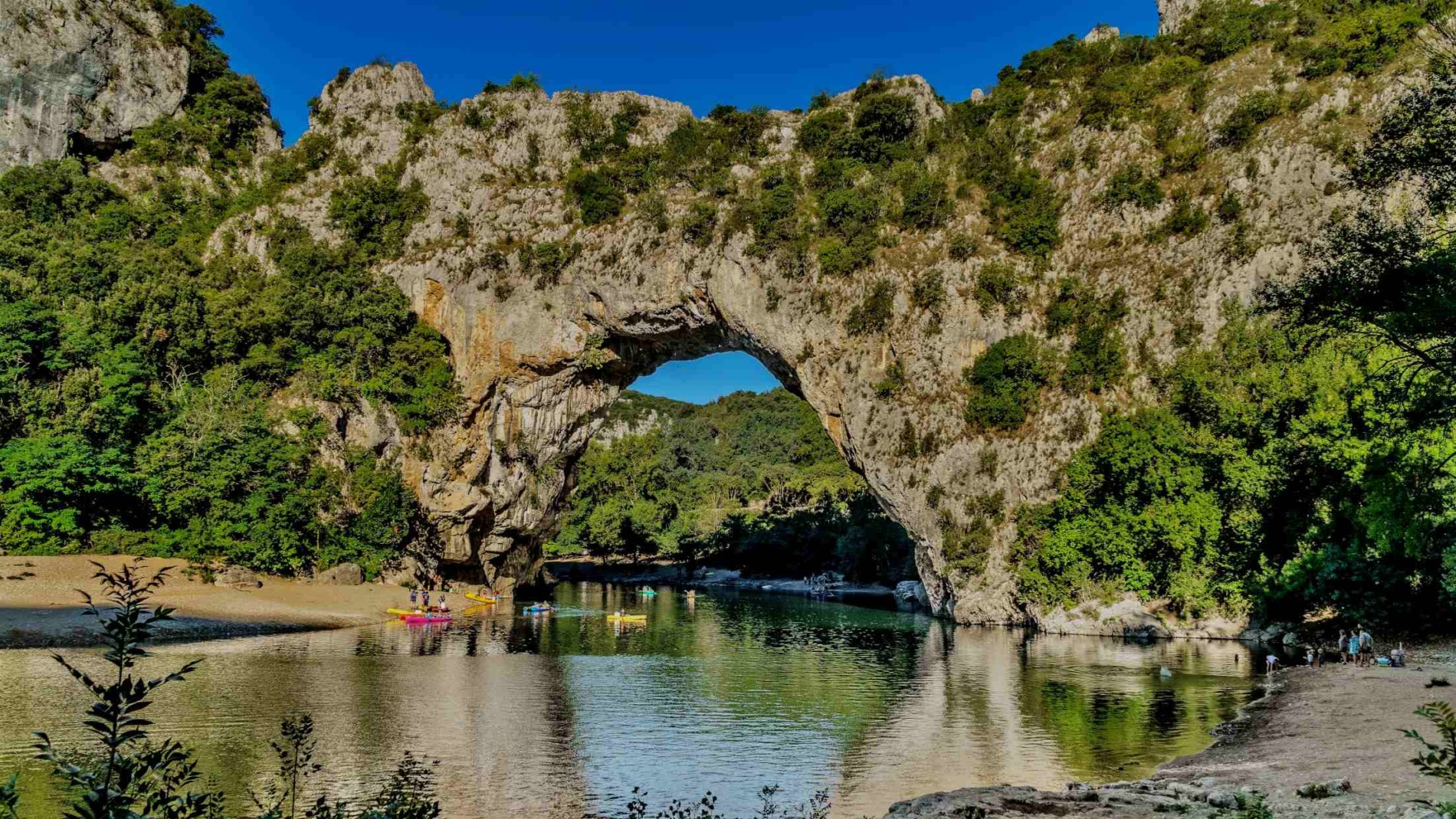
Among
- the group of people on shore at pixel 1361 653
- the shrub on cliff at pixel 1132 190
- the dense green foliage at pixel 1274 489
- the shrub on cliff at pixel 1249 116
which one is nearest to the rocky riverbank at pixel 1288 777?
the group of people on shore at pixel 1361 653

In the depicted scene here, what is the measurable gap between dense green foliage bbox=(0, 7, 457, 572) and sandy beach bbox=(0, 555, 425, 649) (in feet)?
6.70

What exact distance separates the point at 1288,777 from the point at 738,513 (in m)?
82.7

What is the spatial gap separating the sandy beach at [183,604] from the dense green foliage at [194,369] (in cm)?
204

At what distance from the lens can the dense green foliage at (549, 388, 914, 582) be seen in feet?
277

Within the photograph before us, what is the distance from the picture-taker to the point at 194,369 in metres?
56.2

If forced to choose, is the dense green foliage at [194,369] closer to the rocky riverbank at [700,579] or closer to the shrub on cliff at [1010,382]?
the shrub on cliff at [1010,382]

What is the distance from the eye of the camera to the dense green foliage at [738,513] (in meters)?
84.5

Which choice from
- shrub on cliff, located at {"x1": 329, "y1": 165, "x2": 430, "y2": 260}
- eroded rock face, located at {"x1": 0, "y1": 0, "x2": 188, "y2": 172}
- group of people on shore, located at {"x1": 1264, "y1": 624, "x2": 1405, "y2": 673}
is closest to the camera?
group of people on shore, located at {"x1": 1264, "y1": 624, "x2": 1405, "y2": 673}

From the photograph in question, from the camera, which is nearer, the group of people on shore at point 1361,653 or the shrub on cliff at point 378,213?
the group of people on shore at point 1361,653

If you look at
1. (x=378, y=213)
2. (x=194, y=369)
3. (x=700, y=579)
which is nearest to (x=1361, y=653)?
(x=378, y=213)

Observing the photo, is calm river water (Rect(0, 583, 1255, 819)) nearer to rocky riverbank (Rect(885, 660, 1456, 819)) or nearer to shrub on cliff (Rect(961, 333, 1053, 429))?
rocky riverbank (Rect(885, 660, 1456, 819))

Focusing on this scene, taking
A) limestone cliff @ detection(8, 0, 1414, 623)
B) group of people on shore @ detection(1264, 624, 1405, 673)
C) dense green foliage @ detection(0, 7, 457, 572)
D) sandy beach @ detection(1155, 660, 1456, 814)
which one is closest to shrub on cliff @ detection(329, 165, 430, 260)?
dense green foliage @ detection(0, 7, 457, 572)

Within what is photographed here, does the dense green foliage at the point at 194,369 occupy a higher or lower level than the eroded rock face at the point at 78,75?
lower

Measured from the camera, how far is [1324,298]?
16594 millimetres
